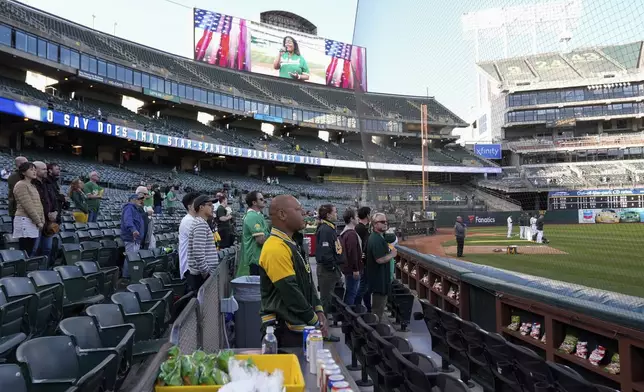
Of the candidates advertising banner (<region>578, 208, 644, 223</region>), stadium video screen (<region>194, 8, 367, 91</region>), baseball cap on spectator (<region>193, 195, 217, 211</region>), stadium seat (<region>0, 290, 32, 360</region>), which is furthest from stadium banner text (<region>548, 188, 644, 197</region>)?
stadium seat (<region>0, 290, 32, 360</region>)

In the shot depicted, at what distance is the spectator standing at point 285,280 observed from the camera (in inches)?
122

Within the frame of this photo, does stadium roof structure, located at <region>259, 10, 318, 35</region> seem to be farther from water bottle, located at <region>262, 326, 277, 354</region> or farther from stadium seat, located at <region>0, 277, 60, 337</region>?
water bottle, located at <region>262, 326, 277, 354</region>

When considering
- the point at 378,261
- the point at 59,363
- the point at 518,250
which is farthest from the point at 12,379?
the point at 518,250

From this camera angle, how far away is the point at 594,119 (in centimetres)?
5144

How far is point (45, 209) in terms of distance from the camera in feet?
21.8

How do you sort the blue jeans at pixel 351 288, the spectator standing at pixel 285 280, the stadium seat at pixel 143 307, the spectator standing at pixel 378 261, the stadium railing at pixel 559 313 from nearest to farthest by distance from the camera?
the spectator standing at pixel 285 280, the stadium railing at pixel 559 313, the stadium seat at pixel 143 307, the spectator standing at pixel 378 261, the blue jeans at pixel 351 288

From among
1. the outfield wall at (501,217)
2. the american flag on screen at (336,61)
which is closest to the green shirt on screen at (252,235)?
the outfield wall at (501,217)

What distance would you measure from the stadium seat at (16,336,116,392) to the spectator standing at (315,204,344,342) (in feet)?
13.8

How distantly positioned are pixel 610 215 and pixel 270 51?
35213mm

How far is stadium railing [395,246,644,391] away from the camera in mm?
3652

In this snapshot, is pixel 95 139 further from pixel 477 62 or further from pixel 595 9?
pixel 595 9

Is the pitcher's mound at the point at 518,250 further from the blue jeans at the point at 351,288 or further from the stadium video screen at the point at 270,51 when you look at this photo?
the stadium video screen at the point at 270,51

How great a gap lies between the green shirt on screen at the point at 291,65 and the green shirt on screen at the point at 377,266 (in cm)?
4664

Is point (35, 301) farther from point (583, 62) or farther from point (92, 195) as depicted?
point (583, 62)
